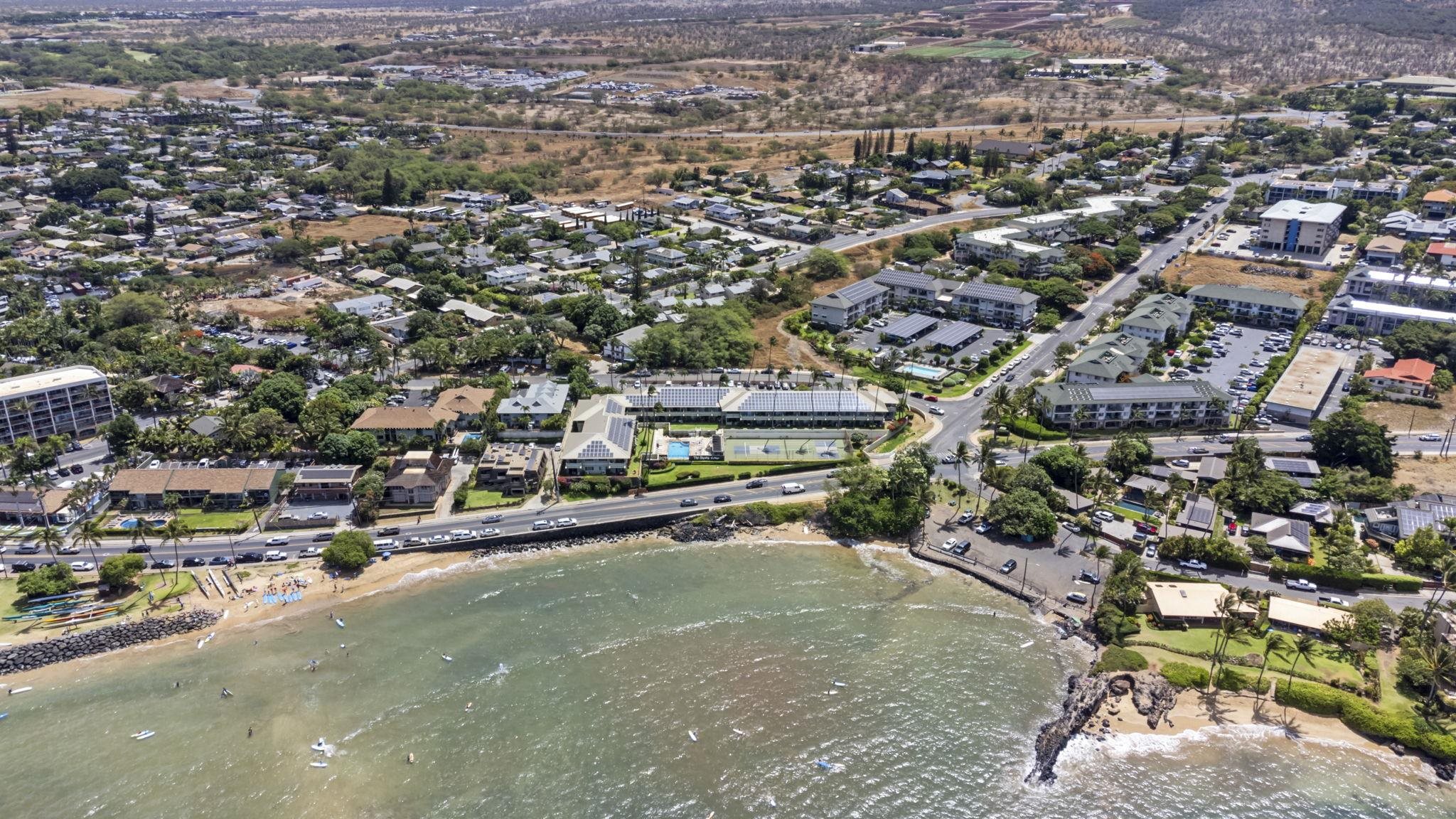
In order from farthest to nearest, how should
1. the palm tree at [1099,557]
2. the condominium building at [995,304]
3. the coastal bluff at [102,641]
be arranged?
the condominium building at [995,304]
the palm tree at [1099,557]
the coastal bluff at [102,641]

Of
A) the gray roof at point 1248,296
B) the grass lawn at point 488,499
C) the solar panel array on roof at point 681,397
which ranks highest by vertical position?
the gray roof at point 1248,296

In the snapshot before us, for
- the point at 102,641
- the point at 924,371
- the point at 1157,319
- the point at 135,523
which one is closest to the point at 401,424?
the point at 135,523

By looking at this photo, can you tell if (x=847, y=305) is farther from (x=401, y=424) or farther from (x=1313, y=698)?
(x=1313, y=698)

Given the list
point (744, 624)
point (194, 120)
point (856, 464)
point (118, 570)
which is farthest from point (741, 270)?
point (194, 120)

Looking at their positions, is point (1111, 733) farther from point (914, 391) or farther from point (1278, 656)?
point (914, 391)

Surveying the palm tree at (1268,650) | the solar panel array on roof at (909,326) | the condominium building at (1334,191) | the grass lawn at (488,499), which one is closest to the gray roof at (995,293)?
the solar panel array on roof at (909,326)

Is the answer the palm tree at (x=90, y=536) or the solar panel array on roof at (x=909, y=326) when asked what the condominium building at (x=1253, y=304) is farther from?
the palm tree at (x=90, y=536)
